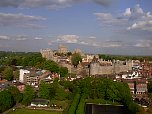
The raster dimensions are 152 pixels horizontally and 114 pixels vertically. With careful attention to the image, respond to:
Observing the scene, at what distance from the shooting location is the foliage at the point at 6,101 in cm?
3244

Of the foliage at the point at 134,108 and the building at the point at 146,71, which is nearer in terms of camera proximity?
the foliage at the point at 134,108

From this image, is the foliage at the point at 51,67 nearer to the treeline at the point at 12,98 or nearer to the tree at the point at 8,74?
the tree at the point at 8,74

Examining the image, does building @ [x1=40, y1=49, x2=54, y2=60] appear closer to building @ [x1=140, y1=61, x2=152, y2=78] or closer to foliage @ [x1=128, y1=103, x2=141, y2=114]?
building @ [x1=140, y1=61, x2=152, y2=78]

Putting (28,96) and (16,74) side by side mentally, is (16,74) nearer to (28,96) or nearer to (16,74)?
(16,74)

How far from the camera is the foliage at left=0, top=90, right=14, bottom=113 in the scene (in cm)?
3244

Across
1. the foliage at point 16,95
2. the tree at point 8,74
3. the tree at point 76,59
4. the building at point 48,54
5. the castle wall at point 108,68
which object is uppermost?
the building at point 48,54

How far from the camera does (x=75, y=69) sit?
69.4 meters

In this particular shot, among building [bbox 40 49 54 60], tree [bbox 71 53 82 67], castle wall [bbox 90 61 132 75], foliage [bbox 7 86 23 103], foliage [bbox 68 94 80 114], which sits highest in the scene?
building [bbox 40 49 54 60]

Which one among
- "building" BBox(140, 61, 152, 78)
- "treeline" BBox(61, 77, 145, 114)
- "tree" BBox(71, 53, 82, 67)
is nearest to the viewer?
"treeline" BBox(61, 77, 145, 114)

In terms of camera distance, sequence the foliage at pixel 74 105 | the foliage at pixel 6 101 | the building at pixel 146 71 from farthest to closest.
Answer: the building at pixel 146 71
the foliage at pixel 6 101
the foliage at pixel 74 105

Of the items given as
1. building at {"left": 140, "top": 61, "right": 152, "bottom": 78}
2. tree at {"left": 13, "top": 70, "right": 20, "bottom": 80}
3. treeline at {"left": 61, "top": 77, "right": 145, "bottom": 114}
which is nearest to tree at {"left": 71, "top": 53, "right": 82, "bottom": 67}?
building at {"left": 140, "top": 61, "right": 152, "bottom": 78}

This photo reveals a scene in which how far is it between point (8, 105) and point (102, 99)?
11784 mm

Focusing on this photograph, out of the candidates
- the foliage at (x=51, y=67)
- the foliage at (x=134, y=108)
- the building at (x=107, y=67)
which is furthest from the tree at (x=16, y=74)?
the foliage at (x=134, y=108)

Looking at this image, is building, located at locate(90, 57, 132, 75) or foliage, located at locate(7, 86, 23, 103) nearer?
foliage, located at locate(7, 86, 23, 103)
